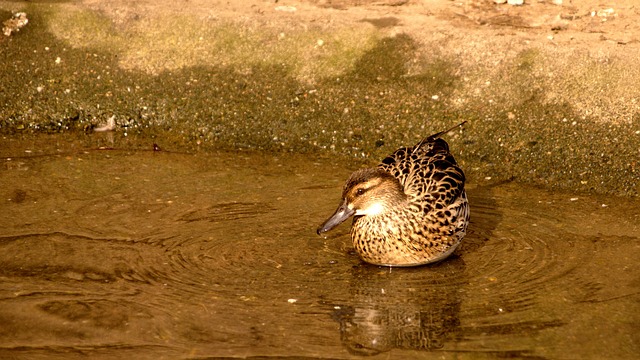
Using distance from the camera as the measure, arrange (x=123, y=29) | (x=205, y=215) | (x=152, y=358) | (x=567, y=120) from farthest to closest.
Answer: (x=123, y=29)
(x=567, y=120)
(x=205, y=215)
(x=152, y=358)

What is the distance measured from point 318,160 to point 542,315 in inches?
107

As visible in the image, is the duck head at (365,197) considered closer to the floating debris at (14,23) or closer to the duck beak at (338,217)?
the duck beak at (338,217)

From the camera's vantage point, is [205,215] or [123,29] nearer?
[205,215]

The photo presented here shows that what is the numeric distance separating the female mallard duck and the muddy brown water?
0.13 m

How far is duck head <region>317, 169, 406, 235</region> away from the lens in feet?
20.2

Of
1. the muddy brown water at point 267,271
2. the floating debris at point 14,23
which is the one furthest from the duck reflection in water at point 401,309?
the floating debris at point 14,23

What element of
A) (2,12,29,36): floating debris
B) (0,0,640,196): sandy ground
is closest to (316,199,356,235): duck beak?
(0,0,640,196): sandy ground

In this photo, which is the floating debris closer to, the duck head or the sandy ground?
the sandy ground

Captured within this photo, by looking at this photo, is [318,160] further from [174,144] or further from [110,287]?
[110,287]

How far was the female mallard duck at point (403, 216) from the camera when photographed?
611cm

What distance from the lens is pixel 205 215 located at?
6.67 metres

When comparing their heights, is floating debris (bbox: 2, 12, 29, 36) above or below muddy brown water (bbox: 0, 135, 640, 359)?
above

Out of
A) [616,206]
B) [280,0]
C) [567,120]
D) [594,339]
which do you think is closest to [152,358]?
[594,339]

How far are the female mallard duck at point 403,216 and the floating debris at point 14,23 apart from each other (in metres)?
3.97
